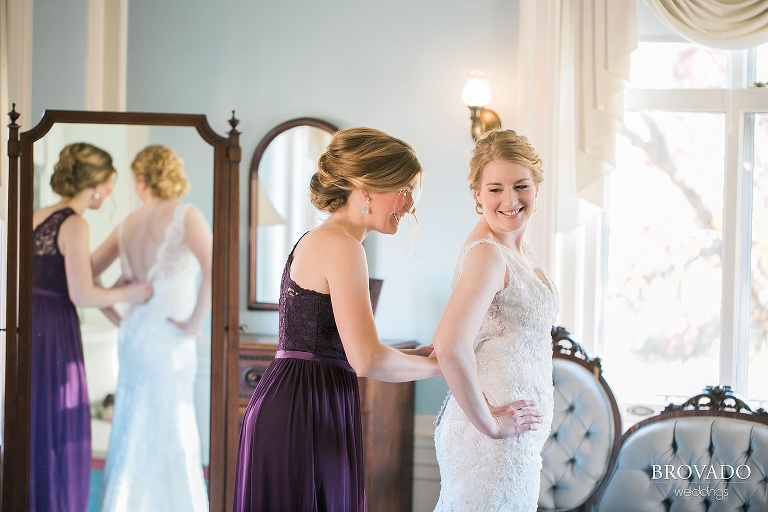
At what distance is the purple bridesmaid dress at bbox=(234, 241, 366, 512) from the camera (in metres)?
2.10

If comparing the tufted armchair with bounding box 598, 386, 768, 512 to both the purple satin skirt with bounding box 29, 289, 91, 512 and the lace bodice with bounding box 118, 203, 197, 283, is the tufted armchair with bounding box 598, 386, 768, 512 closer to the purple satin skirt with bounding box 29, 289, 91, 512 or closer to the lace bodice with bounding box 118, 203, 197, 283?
the lace bodice with bounding box 118, 203, 197, 283

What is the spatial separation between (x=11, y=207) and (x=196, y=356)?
830mm

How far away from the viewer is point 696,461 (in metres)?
3.22

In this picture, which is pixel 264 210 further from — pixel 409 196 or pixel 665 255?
pixel 409 196

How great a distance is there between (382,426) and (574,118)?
1554 mm

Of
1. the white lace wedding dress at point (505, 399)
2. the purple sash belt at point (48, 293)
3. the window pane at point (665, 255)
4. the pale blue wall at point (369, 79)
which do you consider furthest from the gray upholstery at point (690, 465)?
the purple sash belt at point (48, 293)

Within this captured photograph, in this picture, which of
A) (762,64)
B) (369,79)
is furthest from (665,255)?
(369,79)

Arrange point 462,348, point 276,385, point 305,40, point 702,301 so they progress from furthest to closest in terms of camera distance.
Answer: point 305,40, point 702,301, point 276,385, point 462,348

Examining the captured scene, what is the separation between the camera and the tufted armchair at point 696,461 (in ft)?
10.4

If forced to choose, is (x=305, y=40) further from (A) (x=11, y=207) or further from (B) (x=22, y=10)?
(A) (x=11, y=207)

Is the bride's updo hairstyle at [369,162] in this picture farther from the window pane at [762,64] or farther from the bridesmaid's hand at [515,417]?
the window pane at [762,64]

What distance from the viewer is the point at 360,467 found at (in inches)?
89.0

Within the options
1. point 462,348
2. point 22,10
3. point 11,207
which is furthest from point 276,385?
point 22,10

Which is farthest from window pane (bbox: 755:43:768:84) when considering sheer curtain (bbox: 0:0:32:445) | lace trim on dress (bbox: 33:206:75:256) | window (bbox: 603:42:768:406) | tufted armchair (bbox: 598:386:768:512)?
sheer curtain (bbox: 0:0:32:445)
